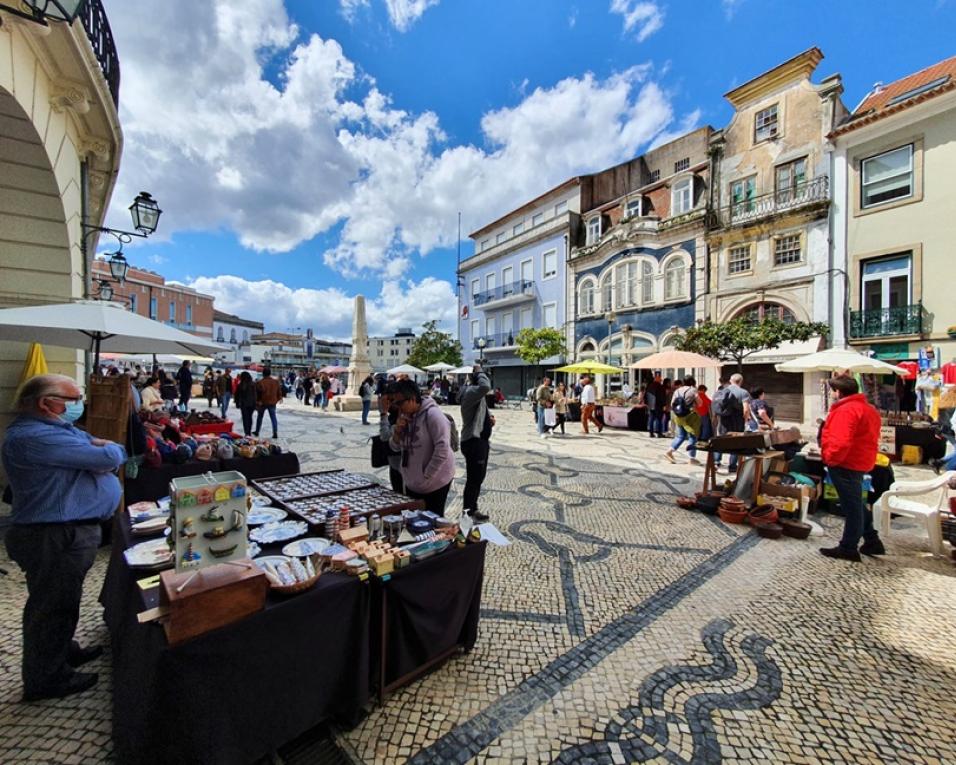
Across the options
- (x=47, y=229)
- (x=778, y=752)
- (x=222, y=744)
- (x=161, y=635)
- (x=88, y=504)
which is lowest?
(x=778, y=752)

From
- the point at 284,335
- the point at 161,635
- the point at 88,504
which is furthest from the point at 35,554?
the point at 284,335

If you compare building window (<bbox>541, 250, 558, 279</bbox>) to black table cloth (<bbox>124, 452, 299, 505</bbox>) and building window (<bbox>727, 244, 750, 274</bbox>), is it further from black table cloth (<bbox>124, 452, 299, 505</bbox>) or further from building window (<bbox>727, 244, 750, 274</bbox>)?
black table cloth (<bbox>124, 452, 299, 505</bbox>)

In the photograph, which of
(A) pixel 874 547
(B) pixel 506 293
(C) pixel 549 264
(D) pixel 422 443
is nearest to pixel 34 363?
(D) pixel 422 443

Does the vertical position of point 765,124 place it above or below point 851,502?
above

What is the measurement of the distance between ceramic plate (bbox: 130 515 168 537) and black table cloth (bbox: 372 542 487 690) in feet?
4.61

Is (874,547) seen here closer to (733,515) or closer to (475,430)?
(733,515)

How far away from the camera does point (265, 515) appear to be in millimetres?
2787

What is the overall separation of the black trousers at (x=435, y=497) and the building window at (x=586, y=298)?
21.6 metres

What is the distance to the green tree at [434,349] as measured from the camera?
3362 centimetres

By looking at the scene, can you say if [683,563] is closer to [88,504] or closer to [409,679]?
[409,679]

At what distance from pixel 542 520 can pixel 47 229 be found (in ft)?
23.2

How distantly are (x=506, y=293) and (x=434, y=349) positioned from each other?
8.85 meters

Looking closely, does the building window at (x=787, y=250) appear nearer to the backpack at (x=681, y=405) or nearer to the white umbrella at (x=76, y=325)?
the backpack at (x=681, y=405)

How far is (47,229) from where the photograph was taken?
529 cm
